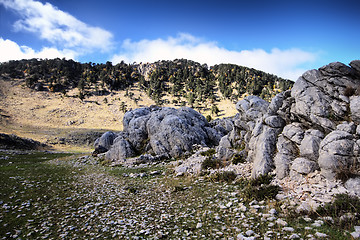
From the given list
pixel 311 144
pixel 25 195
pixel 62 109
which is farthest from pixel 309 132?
pixel 62 109

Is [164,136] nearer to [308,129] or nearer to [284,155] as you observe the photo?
[284,155]

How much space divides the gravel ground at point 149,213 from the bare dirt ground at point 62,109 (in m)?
69.2

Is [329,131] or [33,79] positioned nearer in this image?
[329,131]

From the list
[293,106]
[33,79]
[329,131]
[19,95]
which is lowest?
[329,131]

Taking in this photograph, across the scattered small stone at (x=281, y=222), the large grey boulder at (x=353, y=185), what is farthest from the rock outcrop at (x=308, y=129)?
the scattered small stone at (x=281, y=222)

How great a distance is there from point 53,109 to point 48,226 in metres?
132

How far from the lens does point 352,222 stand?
755cm

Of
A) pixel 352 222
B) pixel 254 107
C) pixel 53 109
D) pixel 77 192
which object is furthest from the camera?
pixel 53 109

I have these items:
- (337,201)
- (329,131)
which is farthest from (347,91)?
(337,201)

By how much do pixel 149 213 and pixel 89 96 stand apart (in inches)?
6115

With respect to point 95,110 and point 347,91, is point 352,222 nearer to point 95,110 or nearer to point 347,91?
point 347,91

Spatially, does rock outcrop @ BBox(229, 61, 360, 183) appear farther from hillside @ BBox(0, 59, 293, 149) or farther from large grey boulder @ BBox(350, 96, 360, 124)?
hillside @ BBox(0, 59, 293, 149)

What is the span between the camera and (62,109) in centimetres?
11850

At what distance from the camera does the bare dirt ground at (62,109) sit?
93.2 m
